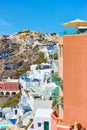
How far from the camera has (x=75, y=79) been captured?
12.0 metres

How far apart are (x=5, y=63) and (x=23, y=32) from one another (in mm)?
33287

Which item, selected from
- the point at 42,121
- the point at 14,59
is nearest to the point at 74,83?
the point at 42,121

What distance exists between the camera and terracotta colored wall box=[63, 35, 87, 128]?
11656 mm

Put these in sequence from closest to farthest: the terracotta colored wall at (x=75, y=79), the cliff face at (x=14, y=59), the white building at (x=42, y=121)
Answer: the terracotta colored wall at (x=75, y=79) < the white building at (x=42, y=121) < the cliff face at (x=14, y=59)

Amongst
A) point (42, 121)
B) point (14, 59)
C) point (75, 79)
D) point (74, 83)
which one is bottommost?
point (42, 121)

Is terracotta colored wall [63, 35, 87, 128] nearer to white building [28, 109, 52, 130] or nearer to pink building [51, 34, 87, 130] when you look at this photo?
pink building [51, 34, 87, 130]

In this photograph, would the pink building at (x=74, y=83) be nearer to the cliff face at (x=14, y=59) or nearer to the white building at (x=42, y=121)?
the white building at (x=42, y=121)

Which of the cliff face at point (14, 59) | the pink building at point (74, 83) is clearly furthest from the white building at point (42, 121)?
the cliff face at point (14, 59)

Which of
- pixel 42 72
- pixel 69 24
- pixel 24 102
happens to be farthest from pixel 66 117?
pixel 42 72

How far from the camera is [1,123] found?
39.1 metres

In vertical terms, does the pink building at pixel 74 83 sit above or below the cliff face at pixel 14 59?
above

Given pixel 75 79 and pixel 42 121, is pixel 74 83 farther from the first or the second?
pixel 42 121

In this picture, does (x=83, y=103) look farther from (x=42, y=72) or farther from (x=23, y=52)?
(x=23, y=52)

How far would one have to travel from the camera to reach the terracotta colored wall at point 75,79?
11656 millimetres
